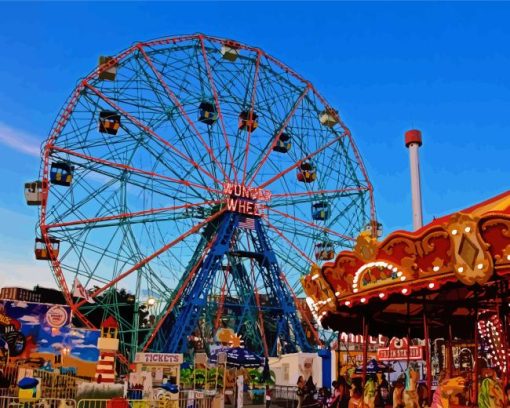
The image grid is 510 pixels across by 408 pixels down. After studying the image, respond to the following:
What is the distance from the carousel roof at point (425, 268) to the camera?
24.5ft

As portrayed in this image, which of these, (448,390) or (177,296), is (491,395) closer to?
(448,390)

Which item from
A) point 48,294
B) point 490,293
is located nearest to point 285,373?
A: point 490,293

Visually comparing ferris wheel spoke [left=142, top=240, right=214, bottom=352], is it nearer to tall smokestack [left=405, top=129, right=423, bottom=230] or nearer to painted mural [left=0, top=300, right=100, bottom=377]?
painted mural [left=0, top=300, right=100, bottom=377]

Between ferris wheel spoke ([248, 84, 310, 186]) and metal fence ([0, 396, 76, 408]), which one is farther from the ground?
→ ferris wheel spoke ([248, 84, 310, 186])

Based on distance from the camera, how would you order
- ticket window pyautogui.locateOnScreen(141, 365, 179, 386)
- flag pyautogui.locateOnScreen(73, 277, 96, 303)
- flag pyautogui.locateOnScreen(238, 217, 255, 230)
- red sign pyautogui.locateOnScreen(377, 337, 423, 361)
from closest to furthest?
1. ticket window pyautogui.locateOnScreen(141, 365, 179, 386)
2. red sign pyautogui.locateOnScreen(377, 337, 423, 361)
3. flag pyautogui.locateOnScreen(73, 277, 96, 303)
4. flag pyautogui.locateOnScreen(238, 217, 255, 230)

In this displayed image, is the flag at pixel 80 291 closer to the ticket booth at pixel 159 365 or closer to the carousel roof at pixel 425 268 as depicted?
the ticket booth at pixel 159 365

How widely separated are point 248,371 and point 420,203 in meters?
10.0

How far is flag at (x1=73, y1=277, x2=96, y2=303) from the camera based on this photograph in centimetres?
2261

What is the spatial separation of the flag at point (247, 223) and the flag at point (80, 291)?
26.2 ft

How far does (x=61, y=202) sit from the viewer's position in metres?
23.5

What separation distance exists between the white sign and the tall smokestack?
10347 mm

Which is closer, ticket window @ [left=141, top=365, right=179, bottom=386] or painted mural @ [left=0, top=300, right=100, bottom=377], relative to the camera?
→ ticket window @ [left=141, top=365, right=179, bottom=386]

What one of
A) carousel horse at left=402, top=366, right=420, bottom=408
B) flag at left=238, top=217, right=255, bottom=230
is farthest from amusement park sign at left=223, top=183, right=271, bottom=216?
carousel horse at left=402, top=366, right=420, bottom=408

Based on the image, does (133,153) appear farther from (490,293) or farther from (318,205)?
(490,293)
